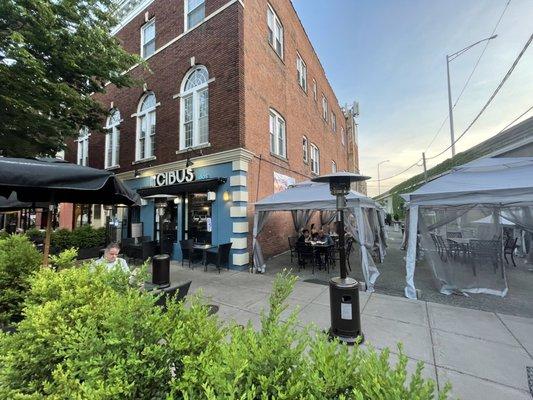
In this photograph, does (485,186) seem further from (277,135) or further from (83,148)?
(83,148)

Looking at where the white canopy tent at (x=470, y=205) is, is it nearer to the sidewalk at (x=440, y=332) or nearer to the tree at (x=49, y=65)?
the sidewalk at (x=440, y=332)

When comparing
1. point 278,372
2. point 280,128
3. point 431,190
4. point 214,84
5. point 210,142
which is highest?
point 214,84

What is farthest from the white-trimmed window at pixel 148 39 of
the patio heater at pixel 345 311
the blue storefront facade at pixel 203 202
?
the patio heater at pixel 345 311

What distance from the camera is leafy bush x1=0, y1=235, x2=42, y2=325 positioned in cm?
352

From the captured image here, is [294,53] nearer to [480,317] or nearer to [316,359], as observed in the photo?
[480,317]

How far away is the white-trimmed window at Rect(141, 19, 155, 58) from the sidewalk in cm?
1183

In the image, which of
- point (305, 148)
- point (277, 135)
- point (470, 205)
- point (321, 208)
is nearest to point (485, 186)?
point (470, 205)

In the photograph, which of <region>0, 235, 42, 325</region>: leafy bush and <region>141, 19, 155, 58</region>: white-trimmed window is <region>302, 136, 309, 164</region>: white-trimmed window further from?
<region>0, 235, 42, 325</region>: leafy bush

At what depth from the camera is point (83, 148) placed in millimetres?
16391

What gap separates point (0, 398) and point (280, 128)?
493 inches

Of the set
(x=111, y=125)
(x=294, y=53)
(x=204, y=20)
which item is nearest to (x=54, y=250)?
(x=111, y=125)

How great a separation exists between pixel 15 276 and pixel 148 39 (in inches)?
513

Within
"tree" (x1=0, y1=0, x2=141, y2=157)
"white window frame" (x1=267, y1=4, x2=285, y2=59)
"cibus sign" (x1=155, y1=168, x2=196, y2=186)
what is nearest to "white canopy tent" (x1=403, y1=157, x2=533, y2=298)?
"cibus sign" (x1=155, y1=168, x2=196, y2=186)

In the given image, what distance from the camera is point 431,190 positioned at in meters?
6.45
